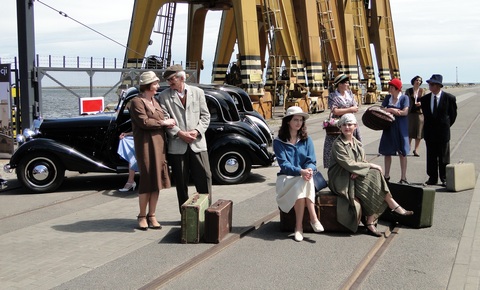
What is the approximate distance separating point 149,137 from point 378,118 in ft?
13.2

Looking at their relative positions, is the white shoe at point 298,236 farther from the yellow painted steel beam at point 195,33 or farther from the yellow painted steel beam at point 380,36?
the yellow painted steel beam at point 380,36

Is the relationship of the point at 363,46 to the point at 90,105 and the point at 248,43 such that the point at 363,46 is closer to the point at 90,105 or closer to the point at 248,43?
the point at 248,43

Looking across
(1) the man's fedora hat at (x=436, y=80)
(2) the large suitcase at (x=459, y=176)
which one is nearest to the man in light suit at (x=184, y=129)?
(2) the large suitcase at (x=459, y=176)

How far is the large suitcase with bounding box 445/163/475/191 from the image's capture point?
9.30 meters

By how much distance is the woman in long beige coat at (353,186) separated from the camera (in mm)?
6711

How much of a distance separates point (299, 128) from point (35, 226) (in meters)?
3.77

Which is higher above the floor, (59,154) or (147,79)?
(147,79)

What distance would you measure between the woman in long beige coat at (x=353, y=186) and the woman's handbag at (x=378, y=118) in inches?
95.5

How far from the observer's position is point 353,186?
6.75 m

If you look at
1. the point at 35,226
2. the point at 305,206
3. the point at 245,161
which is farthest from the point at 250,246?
the point at 245,161

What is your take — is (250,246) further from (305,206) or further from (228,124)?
(228,124)

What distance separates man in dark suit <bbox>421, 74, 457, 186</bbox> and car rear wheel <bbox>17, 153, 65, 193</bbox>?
21.5 feet

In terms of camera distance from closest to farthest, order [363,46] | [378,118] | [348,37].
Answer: [378,118] < [348,37] < [363,46]

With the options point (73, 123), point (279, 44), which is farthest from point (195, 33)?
point (73, 123)
